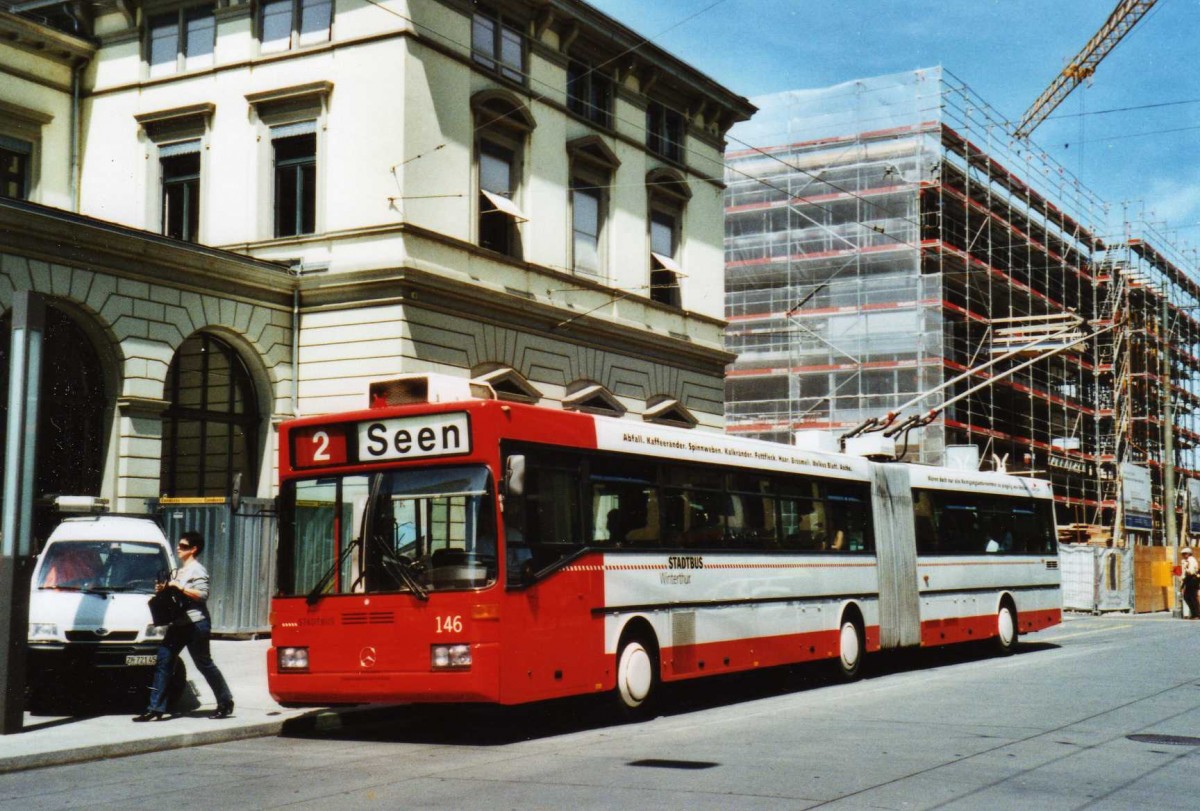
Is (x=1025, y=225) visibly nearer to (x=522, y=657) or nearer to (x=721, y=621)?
(x=721, y=621)

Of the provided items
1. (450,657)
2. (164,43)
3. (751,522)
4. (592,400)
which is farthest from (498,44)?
(450,657)

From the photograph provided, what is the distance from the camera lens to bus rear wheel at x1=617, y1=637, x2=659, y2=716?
13.5 meters

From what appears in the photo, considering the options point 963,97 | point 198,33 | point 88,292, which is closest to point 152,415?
point 88,292

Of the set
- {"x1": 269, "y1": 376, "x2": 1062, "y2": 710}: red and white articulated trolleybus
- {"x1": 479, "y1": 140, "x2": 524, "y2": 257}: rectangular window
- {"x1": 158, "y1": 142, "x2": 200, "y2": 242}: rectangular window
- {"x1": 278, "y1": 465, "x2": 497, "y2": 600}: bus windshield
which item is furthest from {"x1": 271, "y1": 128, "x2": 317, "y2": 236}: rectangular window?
{"x1": 278, "y1": 465, "x2": 497, "y2": 600}: bus windshield

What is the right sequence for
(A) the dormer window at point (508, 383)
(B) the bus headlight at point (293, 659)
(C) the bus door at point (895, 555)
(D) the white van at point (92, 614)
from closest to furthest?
1. (B) the bus headlight at point (293, 659)
2. (D) the white van at point (92, 614)
3. (C) the bus door at point (895, 555)
4. (A) the dormer window at point (508, 383)

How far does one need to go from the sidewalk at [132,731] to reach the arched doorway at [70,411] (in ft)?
26.0

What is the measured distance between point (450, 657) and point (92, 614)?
4119mm

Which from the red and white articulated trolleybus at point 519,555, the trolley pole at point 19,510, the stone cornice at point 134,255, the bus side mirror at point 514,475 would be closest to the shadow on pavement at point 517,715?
the red and white articulated trolleybus at point 519,555

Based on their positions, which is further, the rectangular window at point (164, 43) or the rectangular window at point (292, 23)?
the rectangular window at point (164, 43)

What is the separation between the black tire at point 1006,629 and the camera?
73.5ft

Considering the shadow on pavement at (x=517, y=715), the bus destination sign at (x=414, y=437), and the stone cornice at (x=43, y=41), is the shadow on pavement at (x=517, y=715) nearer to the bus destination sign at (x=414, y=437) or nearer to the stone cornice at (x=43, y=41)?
the bus destination sign at (x=414, y=437)

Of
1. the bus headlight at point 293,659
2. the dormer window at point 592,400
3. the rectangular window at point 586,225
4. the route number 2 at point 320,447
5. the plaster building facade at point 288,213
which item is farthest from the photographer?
the rectangular window at point 586,225

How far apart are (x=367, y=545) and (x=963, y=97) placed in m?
38.1

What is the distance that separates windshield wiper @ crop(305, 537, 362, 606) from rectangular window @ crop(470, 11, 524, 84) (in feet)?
50.4
